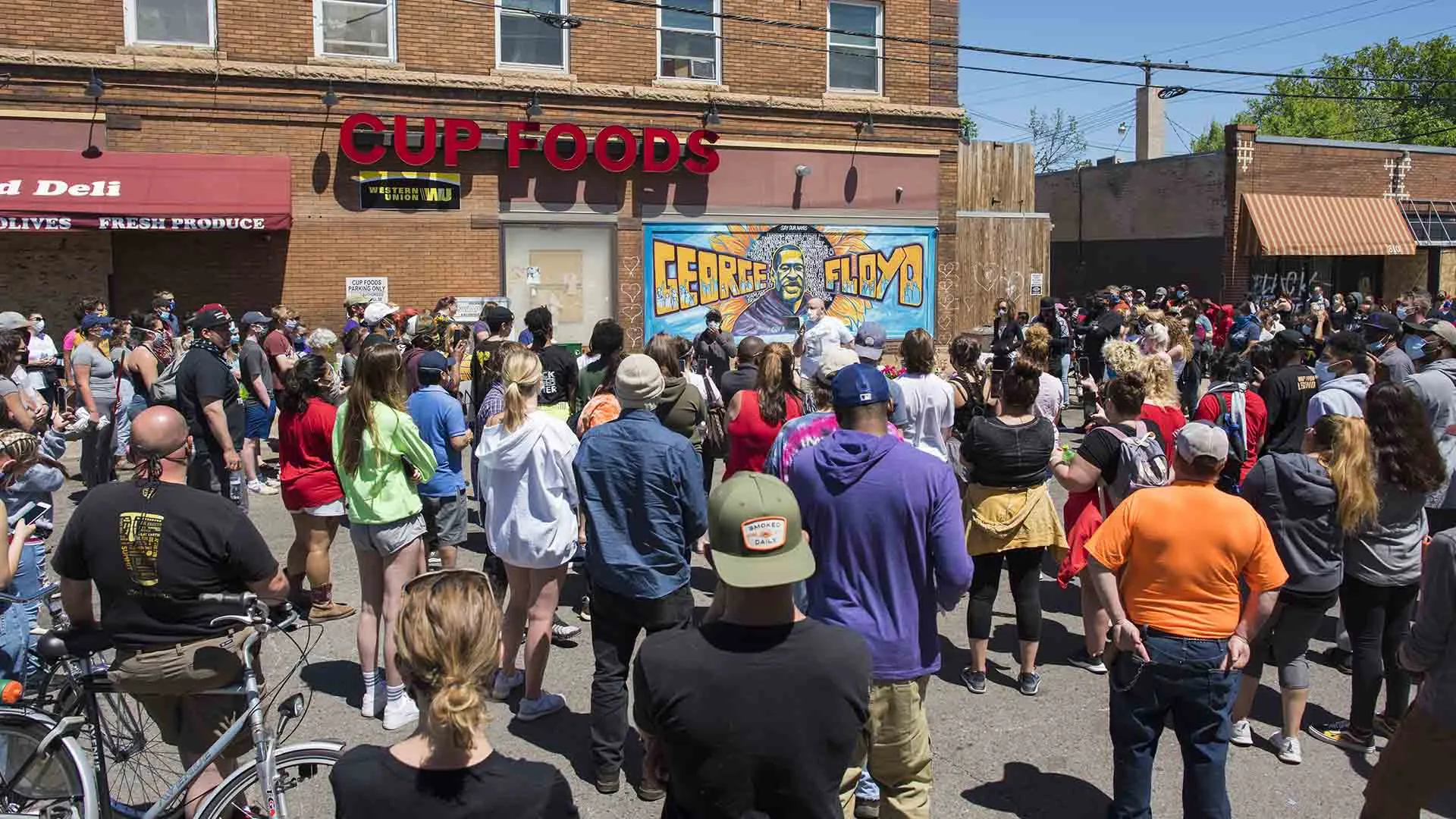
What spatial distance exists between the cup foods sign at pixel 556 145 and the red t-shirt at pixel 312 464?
10616 millimetres

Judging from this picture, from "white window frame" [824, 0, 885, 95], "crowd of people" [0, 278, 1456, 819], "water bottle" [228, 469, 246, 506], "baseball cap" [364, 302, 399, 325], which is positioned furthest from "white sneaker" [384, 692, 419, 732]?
"white window frame" [824, 0, 885, 95]

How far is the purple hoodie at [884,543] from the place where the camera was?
13.1 ft

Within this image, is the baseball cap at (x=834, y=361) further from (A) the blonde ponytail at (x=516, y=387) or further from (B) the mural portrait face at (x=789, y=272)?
(B) the mural portrait face at (x=789, y=272)

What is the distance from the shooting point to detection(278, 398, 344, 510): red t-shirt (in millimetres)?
6715

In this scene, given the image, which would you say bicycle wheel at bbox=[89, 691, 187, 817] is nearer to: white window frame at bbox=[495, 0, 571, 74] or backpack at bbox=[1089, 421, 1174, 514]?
A: backpack at bbox=[1089, 421, 1174, 514]

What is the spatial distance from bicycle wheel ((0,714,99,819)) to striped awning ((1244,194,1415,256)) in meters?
27.4

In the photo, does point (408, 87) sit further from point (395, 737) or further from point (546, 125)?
point (395, 737)

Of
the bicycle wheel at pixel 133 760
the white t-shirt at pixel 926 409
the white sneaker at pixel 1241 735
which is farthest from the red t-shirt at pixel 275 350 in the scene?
the white sneaker at pixel 1241 735

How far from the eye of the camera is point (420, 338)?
28.3 ft

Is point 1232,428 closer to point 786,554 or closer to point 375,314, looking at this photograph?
point 786,554

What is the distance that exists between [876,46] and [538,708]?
1688 centimetres

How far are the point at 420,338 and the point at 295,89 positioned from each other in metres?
9.44

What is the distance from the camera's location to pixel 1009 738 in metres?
5.66

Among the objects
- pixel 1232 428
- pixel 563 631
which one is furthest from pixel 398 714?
pixel 1232 428
